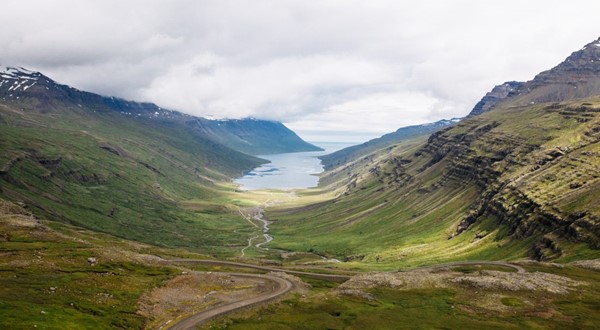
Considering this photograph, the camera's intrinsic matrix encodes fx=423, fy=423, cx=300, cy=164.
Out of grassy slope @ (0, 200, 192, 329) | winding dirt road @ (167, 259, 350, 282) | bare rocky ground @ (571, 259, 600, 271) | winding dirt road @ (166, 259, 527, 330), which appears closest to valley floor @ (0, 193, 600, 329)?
grassy slope @ (0, 200, 192, 329)

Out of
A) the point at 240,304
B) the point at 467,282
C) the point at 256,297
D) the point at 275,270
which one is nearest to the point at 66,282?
the point at 240,304

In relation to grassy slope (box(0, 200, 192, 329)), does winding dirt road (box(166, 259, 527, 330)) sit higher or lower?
lower

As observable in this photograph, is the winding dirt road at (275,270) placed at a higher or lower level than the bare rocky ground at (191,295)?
lower

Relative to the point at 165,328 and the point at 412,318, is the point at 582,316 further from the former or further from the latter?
the point at 165,328

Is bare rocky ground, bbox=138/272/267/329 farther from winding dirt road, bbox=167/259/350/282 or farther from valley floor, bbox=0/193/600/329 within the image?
winding dirt road, bbox=167/259/350/282

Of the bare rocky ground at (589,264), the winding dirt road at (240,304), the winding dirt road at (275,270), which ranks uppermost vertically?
the bare rocky ground at (589,264)

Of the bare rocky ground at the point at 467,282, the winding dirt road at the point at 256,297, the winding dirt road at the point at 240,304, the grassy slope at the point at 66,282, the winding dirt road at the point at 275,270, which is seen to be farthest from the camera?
the winding dirt road at the point at 275,270

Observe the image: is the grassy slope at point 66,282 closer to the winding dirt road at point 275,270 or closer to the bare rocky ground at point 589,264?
the winding dirt road at point 275,270

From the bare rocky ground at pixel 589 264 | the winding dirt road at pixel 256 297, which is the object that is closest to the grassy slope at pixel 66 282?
the winding dirt road at pixel 256 297
